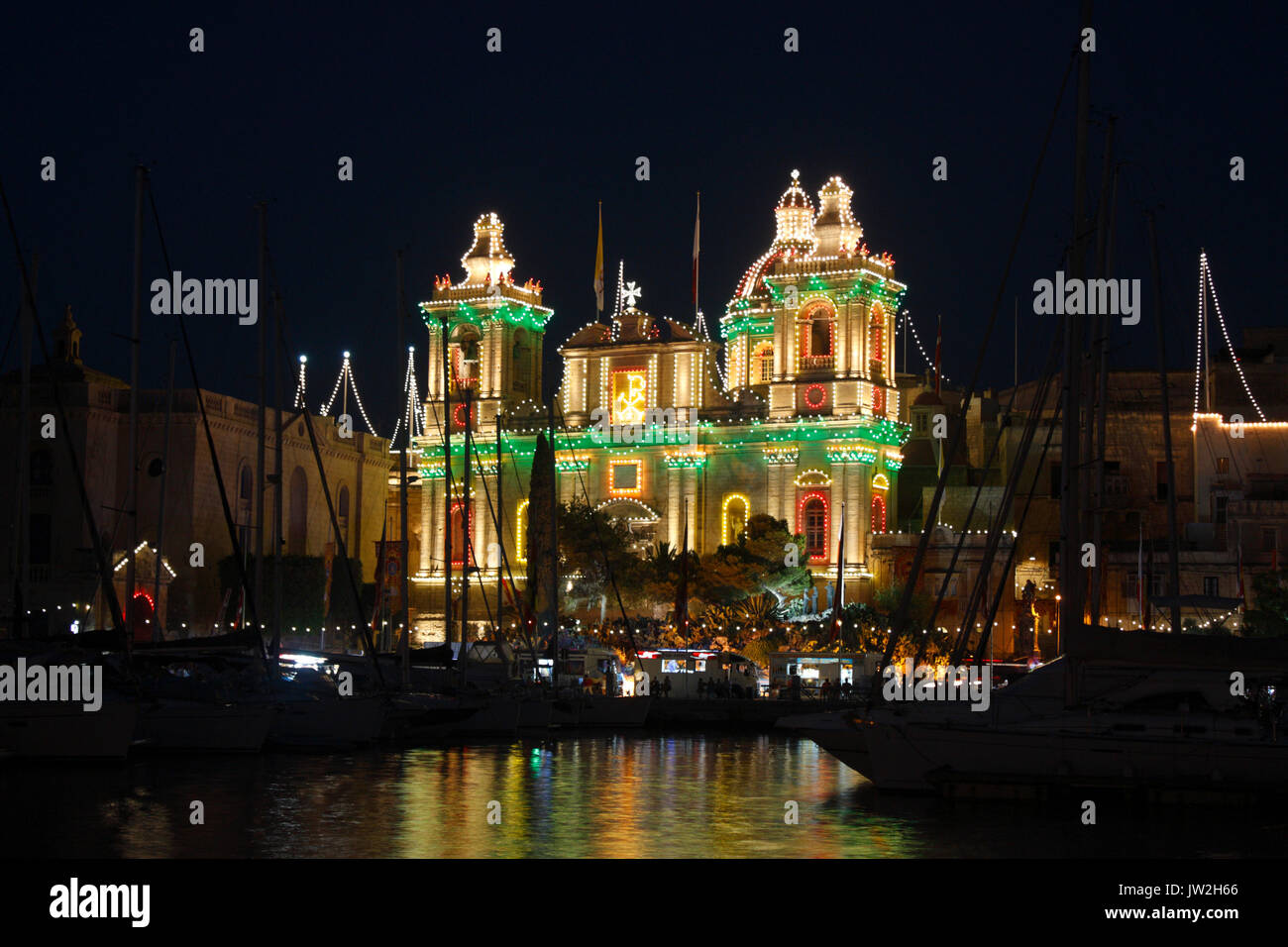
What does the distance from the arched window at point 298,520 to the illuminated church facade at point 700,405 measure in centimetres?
700

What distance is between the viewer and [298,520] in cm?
8306

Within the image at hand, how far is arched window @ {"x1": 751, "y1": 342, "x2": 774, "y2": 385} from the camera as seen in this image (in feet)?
284

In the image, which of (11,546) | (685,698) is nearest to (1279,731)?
(11,546)

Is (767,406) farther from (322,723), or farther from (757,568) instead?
(322,723)

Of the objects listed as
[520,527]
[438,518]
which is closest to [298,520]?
[438,518]

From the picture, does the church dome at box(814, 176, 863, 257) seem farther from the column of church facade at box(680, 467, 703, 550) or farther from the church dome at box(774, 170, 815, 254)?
the column of church facade at box(680, 467, 703, 550)

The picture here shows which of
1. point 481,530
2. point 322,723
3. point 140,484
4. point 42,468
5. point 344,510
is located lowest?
point 322,723

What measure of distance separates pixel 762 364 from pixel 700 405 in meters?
4.52

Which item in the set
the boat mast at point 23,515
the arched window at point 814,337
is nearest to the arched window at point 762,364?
the arched window at point 814,337

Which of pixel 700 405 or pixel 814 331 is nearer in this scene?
pixel 814 331

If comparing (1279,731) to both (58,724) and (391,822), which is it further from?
(58,724)

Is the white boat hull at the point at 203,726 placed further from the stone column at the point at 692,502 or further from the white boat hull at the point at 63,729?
the stone column at the point at 692,502
